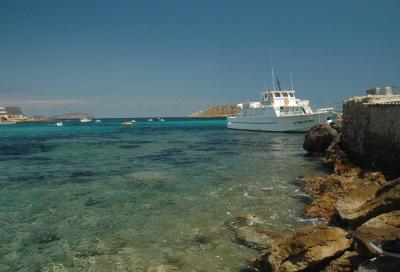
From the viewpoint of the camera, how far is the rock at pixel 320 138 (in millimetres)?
26133

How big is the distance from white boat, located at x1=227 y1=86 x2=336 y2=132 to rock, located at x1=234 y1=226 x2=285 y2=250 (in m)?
44.2

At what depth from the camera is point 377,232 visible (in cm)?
626

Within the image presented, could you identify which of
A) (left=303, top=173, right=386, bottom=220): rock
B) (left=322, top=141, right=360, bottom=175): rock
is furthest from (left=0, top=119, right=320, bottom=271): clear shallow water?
(left=322, top=141, right=360, bottom=175): rock

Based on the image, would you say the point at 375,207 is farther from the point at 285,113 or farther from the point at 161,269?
the point at 285,113

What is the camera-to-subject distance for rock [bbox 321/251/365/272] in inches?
248

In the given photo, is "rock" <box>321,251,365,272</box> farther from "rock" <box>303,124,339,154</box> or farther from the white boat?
the white boat

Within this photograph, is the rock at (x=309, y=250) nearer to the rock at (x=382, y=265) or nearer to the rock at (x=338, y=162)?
the rock at (x=382, y=265)

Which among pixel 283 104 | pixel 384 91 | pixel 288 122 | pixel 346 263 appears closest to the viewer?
pixel 346 263

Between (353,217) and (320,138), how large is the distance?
19.0 m

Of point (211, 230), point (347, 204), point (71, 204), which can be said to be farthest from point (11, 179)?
point (347, 204)

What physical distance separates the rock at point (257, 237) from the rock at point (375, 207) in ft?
5.98

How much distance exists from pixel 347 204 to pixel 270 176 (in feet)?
32.1

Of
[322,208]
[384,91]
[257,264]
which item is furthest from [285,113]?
[257,264]

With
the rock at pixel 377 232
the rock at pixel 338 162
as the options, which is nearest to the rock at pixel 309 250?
the rock at pixel 377 232
